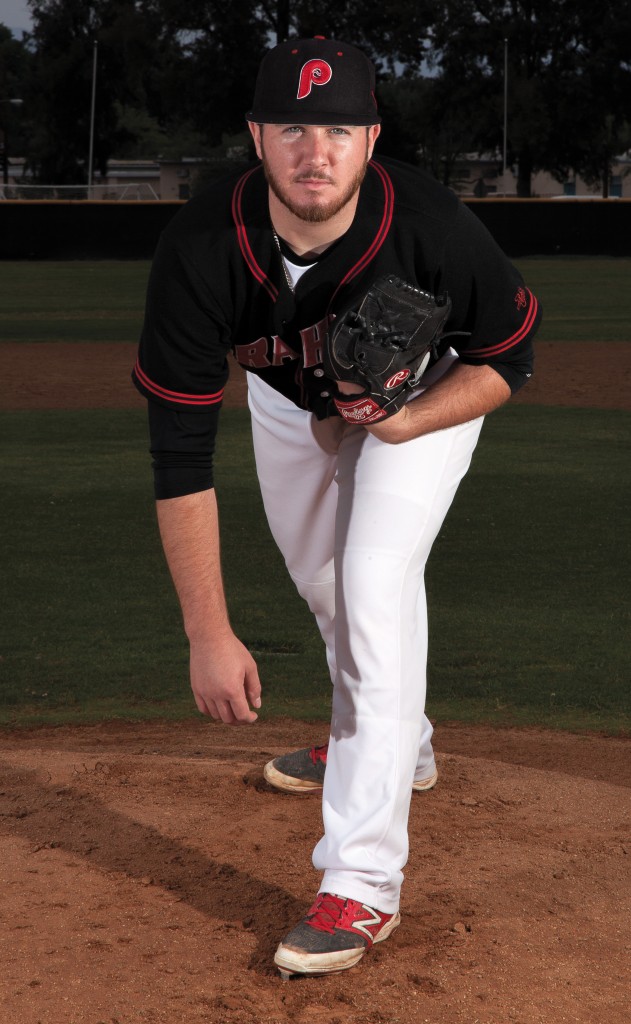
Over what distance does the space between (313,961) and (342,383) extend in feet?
3.65

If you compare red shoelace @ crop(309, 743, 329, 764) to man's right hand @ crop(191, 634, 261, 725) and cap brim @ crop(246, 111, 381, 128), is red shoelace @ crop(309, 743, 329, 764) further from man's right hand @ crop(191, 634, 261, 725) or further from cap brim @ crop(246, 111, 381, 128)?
cap brim @ crop(246, 111, 381, 128)

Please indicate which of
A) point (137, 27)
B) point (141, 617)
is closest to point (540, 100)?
point (137, 27)

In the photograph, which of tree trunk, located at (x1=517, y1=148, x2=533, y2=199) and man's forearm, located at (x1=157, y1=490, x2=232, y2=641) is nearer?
man's forearm, located at (x1=157, y1=490, x2=232, y2=641)

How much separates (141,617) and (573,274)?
22017 millimetres

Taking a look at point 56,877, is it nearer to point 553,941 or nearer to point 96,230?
point 553,941

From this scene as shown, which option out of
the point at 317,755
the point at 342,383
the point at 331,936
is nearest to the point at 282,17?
the point at 317,755

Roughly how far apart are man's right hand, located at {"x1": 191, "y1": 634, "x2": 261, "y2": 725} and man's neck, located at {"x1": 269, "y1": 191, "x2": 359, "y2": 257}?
0.81 metres

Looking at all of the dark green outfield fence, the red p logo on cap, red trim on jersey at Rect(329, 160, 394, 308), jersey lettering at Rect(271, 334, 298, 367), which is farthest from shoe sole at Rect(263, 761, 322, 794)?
the dark green outfield fence

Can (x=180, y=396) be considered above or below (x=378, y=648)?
above

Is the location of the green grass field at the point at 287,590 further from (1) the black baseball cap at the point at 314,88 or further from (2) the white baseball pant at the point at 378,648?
(1) the black baseball cap at the point at 314,88

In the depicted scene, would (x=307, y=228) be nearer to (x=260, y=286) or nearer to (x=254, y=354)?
(x=260, y=286)

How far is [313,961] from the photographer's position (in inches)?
97.0

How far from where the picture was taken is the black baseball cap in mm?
2533

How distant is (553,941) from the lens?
2605mm
